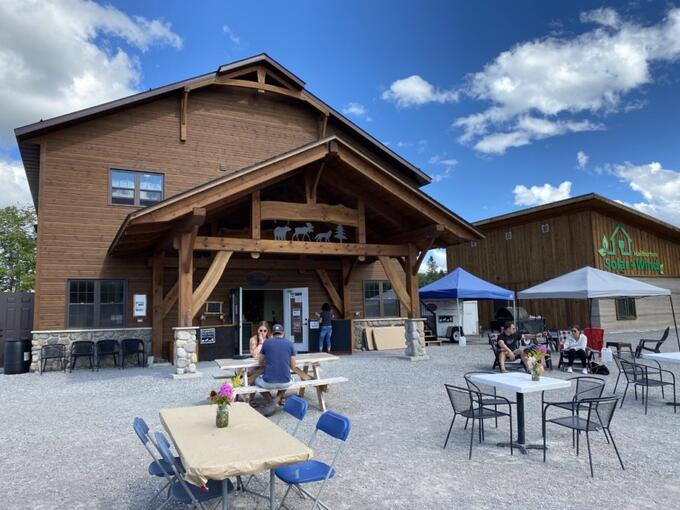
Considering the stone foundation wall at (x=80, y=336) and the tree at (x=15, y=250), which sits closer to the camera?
the stone foundation wall at (x=80, y=336)

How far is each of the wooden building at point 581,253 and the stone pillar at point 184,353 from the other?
625 inches

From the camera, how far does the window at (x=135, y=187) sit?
12938 millimetres

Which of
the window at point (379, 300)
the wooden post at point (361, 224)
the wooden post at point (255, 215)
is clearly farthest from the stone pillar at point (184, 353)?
the window at point (379, 300)

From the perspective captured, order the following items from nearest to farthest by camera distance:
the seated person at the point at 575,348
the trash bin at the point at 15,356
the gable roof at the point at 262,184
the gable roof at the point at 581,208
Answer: the gable roof at the point at 262,184 → the seated person at the point at 575,348 → the trash bin at the point at 15,356 → the gable roof at the point at 581,208

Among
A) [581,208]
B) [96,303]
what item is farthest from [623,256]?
[96,303]

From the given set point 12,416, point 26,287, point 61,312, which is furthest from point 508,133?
point 26,287

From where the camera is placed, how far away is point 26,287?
37.1 meters

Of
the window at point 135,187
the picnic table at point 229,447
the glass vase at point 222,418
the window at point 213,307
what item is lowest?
the picnic table at point 229,447

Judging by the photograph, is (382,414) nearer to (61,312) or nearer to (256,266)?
(256,266)

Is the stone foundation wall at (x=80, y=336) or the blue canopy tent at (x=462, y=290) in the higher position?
the blue canopy tent at (x=462, y=290)

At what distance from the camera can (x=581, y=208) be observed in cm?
1978

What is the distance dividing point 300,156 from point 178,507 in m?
7.59

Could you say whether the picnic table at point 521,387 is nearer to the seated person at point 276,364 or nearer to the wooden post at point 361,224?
the seated person at point 276,364

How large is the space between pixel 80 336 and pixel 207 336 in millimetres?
3199
